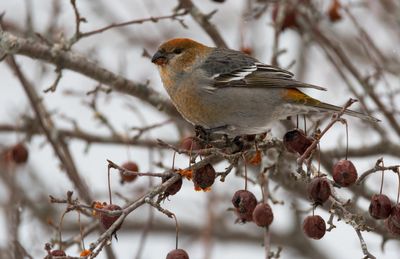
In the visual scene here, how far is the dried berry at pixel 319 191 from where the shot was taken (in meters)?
2.91

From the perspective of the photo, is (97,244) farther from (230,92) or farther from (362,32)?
(362,32)

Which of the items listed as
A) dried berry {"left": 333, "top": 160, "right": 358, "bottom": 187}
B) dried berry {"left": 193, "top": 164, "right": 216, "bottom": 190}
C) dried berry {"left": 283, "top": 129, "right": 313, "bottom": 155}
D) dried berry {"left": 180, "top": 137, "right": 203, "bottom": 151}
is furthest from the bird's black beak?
dried berry {"left": 333, "top": 160, "right": 358, "bottom": 187}

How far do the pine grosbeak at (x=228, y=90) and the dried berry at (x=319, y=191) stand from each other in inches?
46.3

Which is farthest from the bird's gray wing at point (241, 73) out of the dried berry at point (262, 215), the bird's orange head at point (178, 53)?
the dried berry at point (262, 215)

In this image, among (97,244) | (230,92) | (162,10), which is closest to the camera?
(97,244)

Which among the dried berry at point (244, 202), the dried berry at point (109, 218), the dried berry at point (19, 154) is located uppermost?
the dried berry at point (19, 154)

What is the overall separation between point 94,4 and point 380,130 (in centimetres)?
374

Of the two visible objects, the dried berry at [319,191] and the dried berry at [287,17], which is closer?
the dried berry at [319,191]

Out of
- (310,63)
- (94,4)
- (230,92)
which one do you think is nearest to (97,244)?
(230,92)

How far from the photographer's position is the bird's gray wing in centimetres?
441

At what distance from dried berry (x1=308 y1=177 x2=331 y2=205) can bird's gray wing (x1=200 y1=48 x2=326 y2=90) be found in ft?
4.77

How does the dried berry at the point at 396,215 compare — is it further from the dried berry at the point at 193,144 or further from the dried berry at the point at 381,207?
the dried berry at the point at 193,144

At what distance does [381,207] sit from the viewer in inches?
116

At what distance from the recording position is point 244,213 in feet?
10.6
